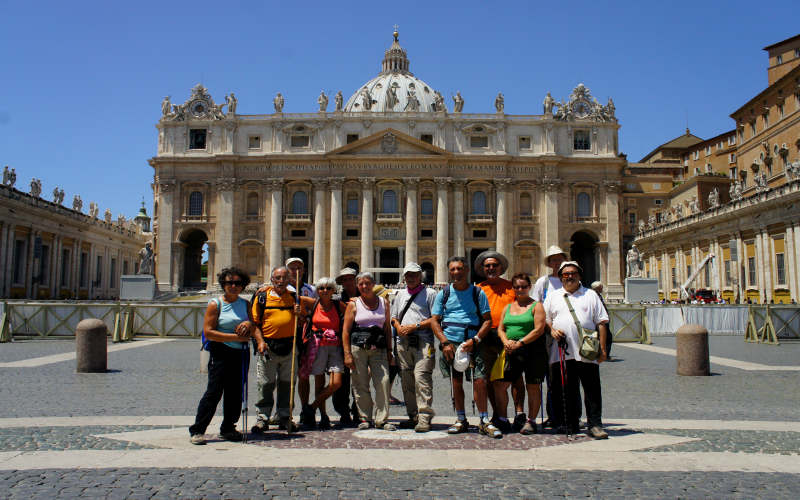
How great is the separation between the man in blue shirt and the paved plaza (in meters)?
0.35

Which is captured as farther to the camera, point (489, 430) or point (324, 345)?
point (324, 345)

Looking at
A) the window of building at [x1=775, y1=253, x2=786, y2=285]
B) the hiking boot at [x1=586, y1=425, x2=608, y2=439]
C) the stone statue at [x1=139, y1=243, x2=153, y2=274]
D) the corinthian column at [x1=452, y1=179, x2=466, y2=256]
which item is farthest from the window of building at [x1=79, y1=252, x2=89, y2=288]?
the hiking boot at [x1=586, y1=425, x2=608, y2=439]

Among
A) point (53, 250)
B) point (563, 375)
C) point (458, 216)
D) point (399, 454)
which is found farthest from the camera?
point (458, 216)

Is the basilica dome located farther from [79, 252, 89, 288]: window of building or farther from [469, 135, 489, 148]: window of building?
[79, 252, 89, 288]: window of building

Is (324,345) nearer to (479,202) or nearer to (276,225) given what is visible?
(276,225)

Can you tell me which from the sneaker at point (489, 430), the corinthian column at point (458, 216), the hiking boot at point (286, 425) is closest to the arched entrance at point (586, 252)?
the corinthian column at point (458, 216)

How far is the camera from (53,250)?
44.8 metres

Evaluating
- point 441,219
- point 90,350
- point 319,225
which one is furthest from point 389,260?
point 90,350

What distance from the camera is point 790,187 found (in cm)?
3189

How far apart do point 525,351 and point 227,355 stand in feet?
11.0

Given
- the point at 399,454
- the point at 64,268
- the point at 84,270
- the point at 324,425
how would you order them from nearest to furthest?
the point at 399,454 → the point at 324,425 → the point at 64,268 → the point at 84,270

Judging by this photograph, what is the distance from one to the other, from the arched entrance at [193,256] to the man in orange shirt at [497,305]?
53750 millimetres

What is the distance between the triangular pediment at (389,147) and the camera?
181ft

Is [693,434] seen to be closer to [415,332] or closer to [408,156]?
[415,332]
